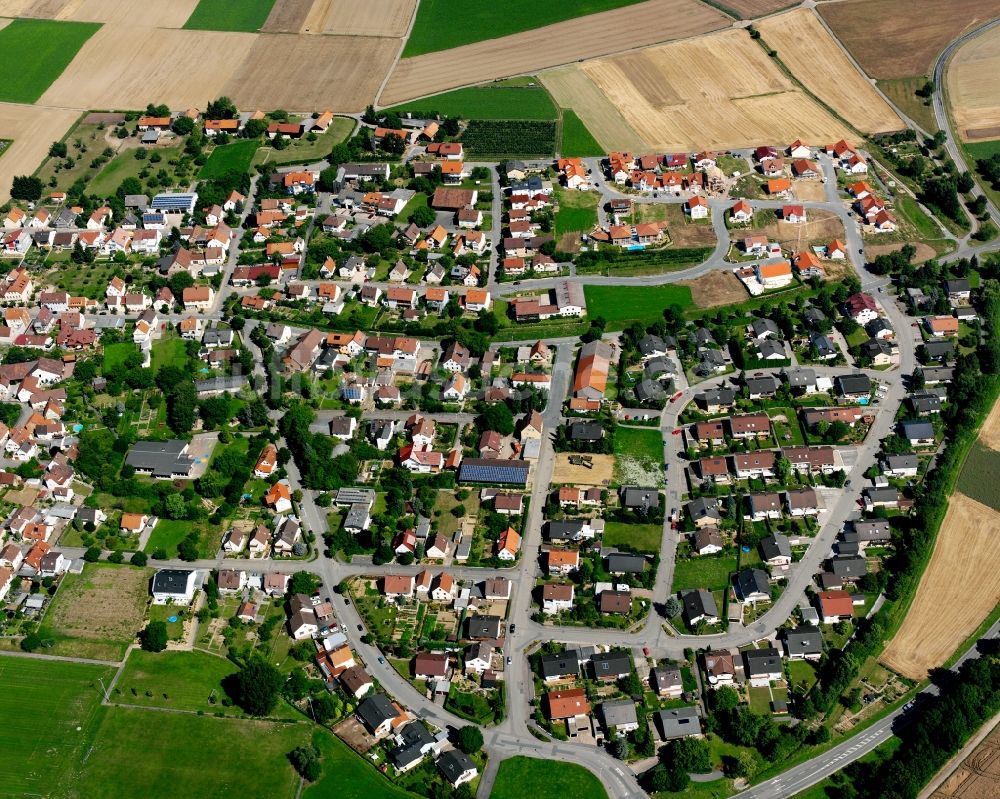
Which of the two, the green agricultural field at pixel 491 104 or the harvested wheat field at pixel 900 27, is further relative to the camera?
the harvested wheat field at pixel 900 27

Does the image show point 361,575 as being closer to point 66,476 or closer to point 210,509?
point 210,509

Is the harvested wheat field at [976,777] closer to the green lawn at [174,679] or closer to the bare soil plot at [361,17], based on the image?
the green lawn at [174,679]

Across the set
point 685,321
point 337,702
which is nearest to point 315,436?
point 337,702

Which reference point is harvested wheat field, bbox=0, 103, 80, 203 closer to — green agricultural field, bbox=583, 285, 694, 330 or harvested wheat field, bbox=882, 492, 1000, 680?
green agricultural field, bbox=583, 285, 694, 330

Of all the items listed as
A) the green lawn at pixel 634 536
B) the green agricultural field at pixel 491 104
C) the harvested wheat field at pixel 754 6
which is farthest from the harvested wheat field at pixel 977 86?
the green lawn at pixel 634 536

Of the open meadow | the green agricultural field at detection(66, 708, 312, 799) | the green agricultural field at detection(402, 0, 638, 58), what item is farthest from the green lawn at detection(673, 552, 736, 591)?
the green agricultural field at detection(402, 0, 638, 58)

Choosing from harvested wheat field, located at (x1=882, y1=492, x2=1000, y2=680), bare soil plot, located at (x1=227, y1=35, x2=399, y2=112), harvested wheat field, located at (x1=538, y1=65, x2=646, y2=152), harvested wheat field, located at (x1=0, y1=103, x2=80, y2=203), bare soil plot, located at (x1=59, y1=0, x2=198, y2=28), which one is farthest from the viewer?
bare soil plot, located at (x1=59, y1=0, x2=198, y2=28)
